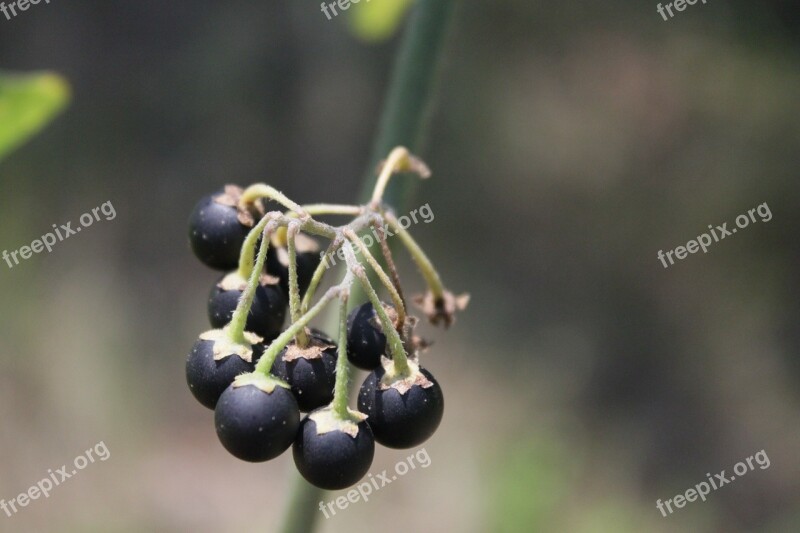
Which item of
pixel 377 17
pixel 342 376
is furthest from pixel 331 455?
pixel 377 17

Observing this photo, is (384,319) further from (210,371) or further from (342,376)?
(210,371)

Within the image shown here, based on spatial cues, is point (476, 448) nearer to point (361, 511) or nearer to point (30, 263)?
point (361, 511)

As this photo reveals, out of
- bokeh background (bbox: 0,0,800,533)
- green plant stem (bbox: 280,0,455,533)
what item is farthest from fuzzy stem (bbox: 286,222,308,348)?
bokeh background (bbox: 0,0,800,533)

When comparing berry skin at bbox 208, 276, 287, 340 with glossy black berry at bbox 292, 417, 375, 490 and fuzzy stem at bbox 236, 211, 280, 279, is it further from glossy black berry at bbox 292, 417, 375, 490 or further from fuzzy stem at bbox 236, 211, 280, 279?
glossy black berry at bbox 292, 417, 375, 490

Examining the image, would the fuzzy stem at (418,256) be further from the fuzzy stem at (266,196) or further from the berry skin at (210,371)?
the berry skin at (210,371)

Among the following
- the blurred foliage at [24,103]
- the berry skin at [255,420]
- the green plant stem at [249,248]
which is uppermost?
the blurred foliage at [24,103]

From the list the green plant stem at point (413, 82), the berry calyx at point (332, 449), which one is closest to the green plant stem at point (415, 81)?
the green plant stem at point (413, 82)

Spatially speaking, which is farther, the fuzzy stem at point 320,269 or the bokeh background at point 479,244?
the bokeh background at point 479,244
